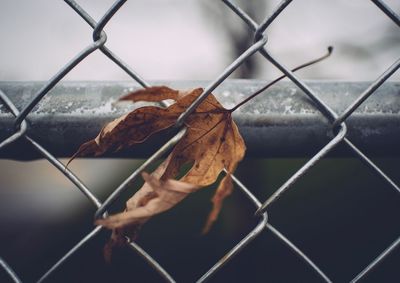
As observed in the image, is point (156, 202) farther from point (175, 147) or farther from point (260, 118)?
point (260, 118)

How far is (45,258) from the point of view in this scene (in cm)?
340

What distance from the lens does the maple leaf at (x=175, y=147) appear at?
0.42 meters

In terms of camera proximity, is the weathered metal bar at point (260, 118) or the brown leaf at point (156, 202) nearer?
the brown leaf at point (156, 202)

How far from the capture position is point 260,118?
52 centimetres

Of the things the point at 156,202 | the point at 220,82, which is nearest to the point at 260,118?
the point at 220,82

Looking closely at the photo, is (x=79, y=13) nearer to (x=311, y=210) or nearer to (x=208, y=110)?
(x=208, y=110)

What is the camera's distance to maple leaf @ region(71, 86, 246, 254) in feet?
1.37

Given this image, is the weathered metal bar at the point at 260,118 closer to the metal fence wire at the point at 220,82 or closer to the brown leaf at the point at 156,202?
the metal fence wire at the point at 220,82

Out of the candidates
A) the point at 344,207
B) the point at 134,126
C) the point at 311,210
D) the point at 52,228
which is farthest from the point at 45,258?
the point at 134,126

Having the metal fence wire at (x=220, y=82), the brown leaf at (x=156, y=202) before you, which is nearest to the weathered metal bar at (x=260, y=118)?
the metal fence wire at (x=220, y=82)

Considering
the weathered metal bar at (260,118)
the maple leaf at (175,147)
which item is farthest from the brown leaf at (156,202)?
the weathered metal bar at (260,118)

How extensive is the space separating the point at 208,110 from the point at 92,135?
0.61ft

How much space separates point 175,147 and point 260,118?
Answer: 0.14 m

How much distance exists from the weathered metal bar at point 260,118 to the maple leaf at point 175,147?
3 centimetres
